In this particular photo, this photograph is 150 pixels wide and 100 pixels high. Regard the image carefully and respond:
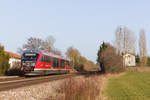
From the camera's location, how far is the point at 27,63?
2622cm

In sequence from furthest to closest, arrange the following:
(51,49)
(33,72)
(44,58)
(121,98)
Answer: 1. (51,49)
2. (44,58)
3. (33,72)
4. (121,98)

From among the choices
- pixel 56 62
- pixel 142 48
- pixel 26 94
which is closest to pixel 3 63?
pixel 56 62

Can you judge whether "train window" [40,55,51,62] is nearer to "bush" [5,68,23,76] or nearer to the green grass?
"bush" [5,68,23,76]

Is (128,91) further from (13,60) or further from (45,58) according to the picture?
(13,60)

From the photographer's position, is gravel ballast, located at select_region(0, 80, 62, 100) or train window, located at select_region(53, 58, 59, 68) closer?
gravel ballast, located at select_region(0, 80, 62, 100)

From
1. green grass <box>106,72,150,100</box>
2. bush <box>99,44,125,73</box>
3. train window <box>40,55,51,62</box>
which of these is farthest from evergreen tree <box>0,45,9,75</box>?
green grass <box>106,72,150,100</box>

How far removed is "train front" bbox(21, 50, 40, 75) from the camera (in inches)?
1018

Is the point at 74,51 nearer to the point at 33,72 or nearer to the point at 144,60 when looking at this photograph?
the point at 144,60

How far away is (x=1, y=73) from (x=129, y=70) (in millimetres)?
29651

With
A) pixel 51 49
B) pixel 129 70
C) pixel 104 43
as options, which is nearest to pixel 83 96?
pixel 129 70

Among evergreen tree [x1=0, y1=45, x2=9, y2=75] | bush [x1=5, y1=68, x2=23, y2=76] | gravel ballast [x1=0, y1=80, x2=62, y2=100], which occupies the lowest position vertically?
gravel ballast [x1=0, y1=80, x2=62, y2=100]

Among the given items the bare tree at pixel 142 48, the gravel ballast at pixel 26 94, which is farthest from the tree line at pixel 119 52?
the gravel ballast at pixel 26 94

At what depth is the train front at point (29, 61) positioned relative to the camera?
25859 millimetres

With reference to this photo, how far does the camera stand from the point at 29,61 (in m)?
26.2
